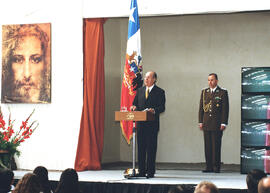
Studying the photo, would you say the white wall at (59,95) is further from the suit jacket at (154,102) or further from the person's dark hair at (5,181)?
the person's dark hair at (5,181)

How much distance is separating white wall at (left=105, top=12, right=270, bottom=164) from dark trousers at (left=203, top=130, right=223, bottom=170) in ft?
5.68

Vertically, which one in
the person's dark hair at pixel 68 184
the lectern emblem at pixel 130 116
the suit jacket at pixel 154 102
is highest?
the suit jacket at pixel 154 102

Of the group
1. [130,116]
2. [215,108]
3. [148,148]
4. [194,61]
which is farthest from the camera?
[194,61]

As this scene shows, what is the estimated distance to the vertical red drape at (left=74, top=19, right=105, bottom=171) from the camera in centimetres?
836

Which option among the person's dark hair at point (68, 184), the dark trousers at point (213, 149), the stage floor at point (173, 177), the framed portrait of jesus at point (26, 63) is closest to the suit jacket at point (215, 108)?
the dark trousers at point (213, 149)

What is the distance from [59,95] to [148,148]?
6.66 ft

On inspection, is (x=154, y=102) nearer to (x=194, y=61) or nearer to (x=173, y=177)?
(x=173, y=177)

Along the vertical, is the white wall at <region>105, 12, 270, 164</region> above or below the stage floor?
above

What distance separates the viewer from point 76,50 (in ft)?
27.9

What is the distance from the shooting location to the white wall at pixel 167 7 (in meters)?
7.69

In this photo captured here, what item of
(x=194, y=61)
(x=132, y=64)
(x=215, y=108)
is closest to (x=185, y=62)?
(x=194, y=61)

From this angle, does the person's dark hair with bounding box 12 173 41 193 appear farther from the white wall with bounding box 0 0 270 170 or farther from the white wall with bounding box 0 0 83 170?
the white wall with bounding box 0 0 270 170

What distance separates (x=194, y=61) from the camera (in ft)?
33.5

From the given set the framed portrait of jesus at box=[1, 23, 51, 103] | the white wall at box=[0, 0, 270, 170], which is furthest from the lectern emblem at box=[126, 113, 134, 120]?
the white wall at box=[0, 0, 270, 170]
